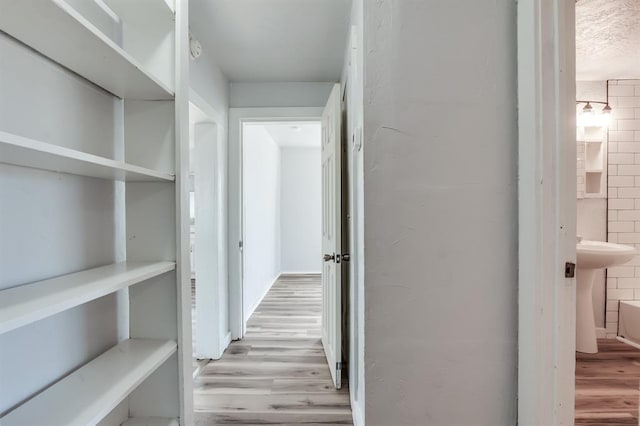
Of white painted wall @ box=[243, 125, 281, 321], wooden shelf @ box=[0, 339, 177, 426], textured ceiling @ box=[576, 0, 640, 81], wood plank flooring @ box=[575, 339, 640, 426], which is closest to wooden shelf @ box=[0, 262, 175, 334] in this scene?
wooden shelf @ box=[0, 339, 177, 426]

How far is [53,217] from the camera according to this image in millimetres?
999

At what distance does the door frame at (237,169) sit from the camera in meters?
2.85

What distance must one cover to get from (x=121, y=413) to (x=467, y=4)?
2133 mm

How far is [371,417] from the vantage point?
→ 1.26 m

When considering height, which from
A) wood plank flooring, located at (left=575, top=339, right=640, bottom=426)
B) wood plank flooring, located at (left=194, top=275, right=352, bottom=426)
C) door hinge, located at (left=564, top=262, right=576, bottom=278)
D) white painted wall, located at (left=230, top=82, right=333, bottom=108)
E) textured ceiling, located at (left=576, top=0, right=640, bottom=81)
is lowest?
wood plank flooring, located at (left=194, top=275, right=352, bottom=426)

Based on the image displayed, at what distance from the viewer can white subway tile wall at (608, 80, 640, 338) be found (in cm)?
274

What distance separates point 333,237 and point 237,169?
120cm

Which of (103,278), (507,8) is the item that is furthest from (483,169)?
(103,278)

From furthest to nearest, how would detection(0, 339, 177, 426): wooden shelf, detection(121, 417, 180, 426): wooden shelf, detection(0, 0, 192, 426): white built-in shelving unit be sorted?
1. detection(121, 417, 180, 426): wooden shelf
2. detection(0, 0, 192, 426): white built-in shelving unit
3. detection(0, 339, 177, 426): wooden shelf

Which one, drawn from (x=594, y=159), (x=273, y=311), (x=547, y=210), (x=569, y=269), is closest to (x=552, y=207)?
(x=547, y=210)

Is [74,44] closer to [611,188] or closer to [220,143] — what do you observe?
[220,143]

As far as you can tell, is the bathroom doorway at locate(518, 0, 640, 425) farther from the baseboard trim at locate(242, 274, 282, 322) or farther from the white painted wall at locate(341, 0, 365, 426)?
the baseboard trim at locate(242, 274, 282, 322)

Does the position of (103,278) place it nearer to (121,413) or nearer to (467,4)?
(121,413)

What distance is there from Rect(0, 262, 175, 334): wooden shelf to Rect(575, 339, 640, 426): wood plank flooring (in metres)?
2.33
